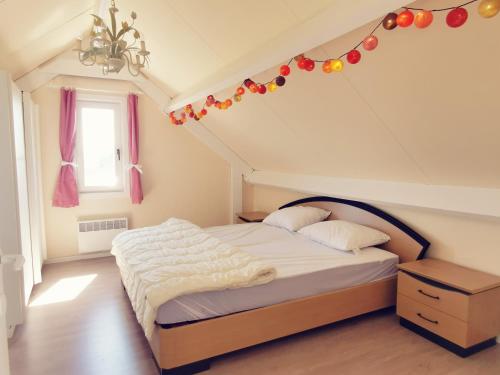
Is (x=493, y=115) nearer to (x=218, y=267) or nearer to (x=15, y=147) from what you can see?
(x=218, y=267)

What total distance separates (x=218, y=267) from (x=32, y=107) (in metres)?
2.93

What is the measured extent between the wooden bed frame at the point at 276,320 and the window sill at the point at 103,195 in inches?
108

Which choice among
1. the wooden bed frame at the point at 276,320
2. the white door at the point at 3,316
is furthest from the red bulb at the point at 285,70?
the white door at the point at 3,316

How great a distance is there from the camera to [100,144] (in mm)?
4371

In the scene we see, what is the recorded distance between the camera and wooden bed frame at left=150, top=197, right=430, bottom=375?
77.0 inches

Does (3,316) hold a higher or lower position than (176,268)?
higher

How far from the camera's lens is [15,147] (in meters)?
2.55

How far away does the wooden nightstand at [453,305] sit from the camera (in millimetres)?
2133

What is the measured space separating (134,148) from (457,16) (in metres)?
3.84

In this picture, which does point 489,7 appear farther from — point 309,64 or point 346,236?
point 346,236

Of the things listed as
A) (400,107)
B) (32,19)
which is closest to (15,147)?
(32,19)

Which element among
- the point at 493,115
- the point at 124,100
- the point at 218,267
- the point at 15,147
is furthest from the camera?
the point at 124,100

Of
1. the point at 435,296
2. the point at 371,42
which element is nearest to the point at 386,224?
the point at 435,296

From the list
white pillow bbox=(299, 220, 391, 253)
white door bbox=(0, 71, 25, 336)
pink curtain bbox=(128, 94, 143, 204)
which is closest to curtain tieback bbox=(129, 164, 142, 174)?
pink curtain bbox=(128, 94, 143, 204)
